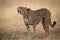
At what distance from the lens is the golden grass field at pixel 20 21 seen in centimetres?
301

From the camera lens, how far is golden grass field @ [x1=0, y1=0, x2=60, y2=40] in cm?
301

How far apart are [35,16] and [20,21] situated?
0.77 feet

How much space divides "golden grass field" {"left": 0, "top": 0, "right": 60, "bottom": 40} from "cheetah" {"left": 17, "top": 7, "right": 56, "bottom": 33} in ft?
0.15

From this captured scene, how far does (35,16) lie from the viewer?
10.1 ft

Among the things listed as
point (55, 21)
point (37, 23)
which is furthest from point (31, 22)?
point (55, 21)

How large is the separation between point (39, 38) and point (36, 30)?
13 cm

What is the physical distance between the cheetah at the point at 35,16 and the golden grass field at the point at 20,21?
0.05m

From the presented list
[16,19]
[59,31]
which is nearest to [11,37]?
[16,19]

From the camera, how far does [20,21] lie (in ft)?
10.0

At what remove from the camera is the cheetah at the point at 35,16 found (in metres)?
3.03

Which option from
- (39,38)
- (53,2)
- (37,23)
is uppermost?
(53,2)

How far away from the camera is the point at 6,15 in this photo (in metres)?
3.09

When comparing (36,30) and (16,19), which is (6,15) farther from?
(36,30)

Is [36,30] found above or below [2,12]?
below
